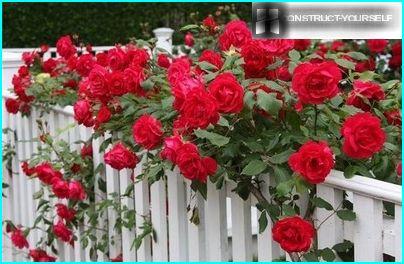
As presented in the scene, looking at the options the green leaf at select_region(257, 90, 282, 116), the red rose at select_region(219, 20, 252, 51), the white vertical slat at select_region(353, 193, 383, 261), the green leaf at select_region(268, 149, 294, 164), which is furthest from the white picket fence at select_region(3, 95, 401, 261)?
the red rose at select_region(219, 20, 252, 51)

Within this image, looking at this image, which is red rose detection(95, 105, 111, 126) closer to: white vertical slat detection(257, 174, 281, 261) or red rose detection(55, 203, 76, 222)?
white vertical slat detection(257, 174, 281, 261)

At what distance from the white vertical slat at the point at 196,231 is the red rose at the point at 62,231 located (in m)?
0.91

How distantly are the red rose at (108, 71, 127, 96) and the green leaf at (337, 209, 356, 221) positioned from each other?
33.0 inches

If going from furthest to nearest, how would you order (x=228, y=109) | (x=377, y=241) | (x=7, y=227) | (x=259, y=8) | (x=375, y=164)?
(x=7, y=227) → (x=259, y=8) → (x=375, y=164) → (x=228, y=109) → (x=377, y=241)

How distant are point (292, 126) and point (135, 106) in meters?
0.61

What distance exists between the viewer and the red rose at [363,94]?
1.97m

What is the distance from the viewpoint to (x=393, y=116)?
7.04ft

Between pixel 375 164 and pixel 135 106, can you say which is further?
pixel 135 106

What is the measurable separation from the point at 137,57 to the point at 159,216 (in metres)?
0.56

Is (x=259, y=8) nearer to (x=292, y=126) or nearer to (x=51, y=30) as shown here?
(x=292, y=126)

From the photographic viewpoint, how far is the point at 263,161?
6.01ft

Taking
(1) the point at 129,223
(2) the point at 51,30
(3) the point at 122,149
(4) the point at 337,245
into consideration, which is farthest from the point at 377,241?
(2) the point at 51,30

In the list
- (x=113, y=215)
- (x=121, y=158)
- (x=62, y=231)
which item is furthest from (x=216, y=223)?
(x=62, y=231)

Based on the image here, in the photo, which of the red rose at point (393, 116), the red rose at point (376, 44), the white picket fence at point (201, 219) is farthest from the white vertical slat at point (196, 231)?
the red rose at point (376, 44)
